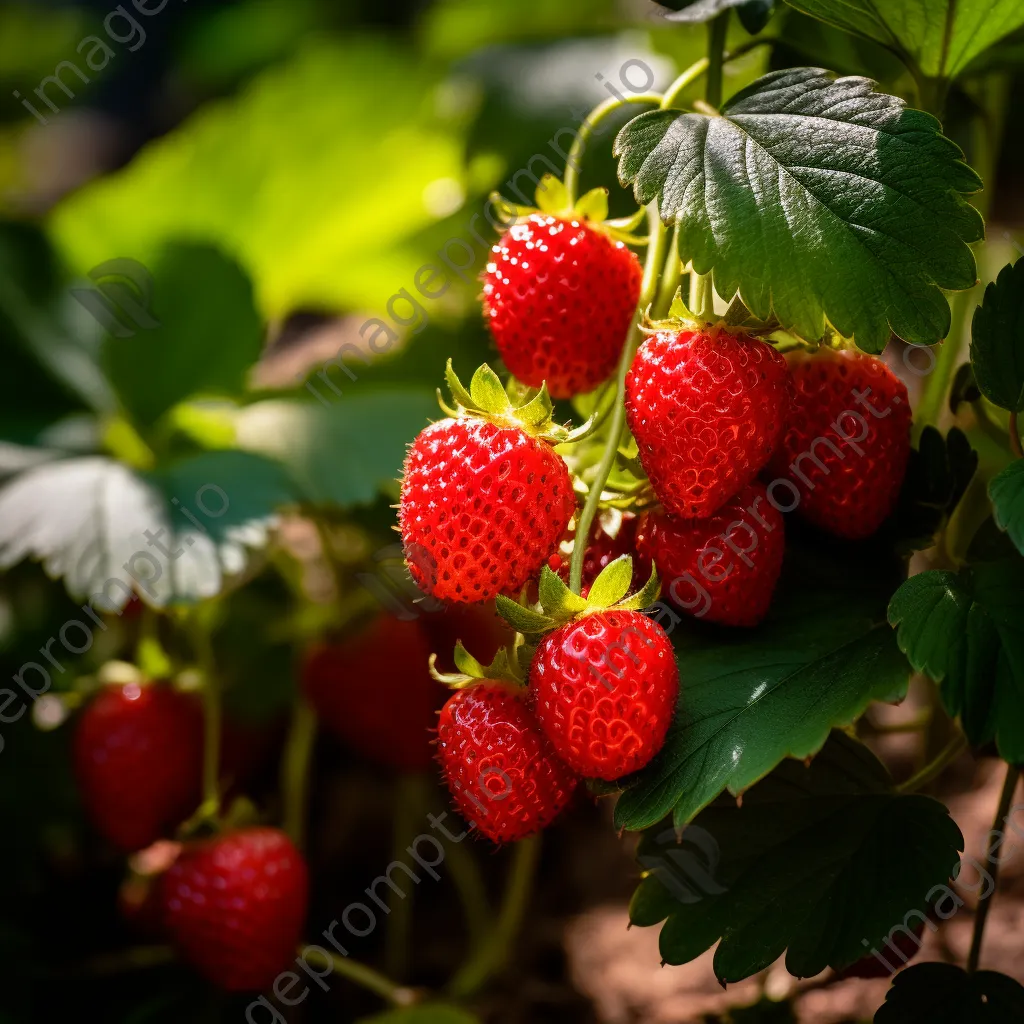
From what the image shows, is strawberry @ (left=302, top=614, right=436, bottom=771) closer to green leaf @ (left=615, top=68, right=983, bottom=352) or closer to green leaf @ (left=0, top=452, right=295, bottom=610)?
green leaf @ (left=0, top=452, right=295, bottom=610)

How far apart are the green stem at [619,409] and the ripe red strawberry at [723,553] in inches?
1.8

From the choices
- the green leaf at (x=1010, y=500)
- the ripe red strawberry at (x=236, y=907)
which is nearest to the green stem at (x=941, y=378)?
the green leaf at (x=1010, y=500)

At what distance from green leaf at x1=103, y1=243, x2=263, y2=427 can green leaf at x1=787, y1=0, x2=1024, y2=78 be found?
703 mm

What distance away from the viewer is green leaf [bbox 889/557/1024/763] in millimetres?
562

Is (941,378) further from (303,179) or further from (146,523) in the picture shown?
(303,179)

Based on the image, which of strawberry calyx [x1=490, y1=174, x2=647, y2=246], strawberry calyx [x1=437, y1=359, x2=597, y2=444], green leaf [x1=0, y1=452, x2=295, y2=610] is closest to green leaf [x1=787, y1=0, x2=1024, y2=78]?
strawberry calyx [x1=490, y1=174, x2=647, y2=246]

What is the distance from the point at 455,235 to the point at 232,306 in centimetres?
30

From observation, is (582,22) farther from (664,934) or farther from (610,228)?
(664,934)

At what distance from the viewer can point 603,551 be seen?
65 centimetres

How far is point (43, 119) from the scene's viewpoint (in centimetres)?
217

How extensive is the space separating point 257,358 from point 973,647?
84 cm

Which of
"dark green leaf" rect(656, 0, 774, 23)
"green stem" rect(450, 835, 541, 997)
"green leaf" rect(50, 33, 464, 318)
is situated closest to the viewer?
"dark green leaf" rect(656, 0, 774, 23)

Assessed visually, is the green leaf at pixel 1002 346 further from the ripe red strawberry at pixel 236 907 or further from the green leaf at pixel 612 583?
the ripe red strawberry at pixel 236 907

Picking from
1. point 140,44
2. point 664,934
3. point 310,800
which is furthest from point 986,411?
point 140,44
